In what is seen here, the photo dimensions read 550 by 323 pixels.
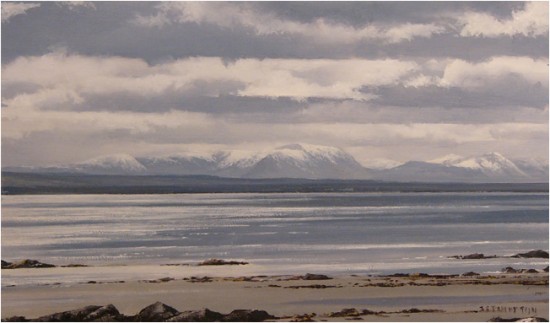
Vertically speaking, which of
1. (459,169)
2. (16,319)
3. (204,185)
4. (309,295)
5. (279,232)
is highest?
(459,169)

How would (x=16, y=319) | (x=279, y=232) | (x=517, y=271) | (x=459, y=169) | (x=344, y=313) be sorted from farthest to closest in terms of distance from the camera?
1. (x=459, y=169)
2. (x=279, y=232)
3. (x=517, y=271)
4. (x=344, y=313)
5. (x=16, y=319)

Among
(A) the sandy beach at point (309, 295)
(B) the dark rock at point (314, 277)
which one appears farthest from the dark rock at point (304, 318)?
(B) the dark rock at point (314, 277)

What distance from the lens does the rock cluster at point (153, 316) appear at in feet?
26.8

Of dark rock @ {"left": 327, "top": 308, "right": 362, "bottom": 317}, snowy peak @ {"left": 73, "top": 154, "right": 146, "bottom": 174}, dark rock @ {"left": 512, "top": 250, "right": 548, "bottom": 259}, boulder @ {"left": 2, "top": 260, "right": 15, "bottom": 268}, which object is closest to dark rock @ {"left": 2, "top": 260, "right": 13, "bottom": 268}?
boulder @ {"left": 2, "top": 260, "right": 15, "bottom": 268}

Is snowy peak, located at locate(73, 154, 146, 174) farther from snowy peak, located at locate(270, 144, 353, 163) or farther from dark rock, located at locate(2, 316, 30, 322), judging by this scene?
dark rock, located at locate(2, 316, 30, 322)

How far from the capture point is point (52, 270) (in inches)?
332

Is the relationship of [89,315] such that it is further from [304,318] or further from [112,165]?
[304,318]

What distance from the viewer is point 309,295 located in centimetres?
835

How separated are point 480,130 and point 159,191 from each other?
3.26 meters

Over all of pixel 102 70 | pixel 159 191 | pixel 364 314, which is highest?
pixel 102 70

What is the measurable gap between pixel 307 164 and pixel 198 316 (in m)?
1.81

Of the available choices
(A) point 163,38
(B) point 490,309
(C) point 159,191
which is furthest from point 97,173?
(B) point 490,309

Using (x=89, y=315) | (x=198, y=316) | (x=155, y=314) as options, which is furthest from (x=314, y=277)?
(x=89, y=315)

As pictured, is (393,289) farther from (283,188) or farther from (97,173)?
(97,173)
